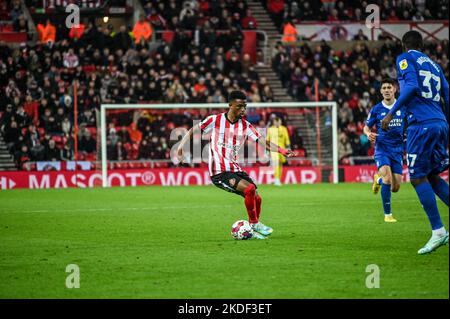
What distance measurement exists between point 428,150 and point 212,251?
291 centimetres

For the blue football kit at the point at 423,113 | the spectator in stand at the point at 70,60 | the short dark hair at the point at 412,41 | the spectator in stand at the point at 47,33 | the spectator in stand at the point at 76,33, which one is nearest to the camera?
the blue football kit at the point at 423,113

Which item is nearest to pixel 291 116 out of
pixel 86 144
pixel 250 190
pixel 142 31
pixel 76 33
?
pixel 86 144

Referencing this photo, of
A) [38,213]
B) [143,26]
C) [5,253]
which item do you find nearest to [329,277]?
[5,253]

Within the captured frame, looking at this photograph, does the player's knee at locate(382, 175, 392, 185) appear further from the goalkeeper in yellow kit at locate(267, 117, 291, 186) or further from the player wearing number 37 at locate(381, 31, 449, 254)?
the goalkeeper in yellow kit at locate(267, 117, 291, 186)

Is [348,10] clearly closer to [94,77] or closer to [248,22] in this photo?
[248,22]

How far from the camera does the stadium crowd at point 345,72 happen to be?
31188 millimetres

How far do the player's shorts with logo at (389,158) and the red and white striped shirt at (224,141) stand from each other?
3337 mm

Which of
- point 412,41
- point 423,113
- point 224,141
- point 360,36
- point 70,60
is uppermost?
point 360,36

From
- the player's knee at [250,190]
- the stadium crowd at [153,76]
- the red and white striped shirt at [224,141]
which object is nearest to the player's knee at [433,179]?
the player's knee at [250,190]

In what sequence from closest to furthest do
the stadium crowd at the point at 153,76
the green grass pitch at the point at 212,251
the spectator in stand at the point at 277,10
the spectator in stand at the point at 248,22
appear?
the green grass pitch at the point at 212,251 < the stadium crowd at the point at 153,76 < the spectator in stand at the point at 248,22 < the spectator in stand at the point at 277,10

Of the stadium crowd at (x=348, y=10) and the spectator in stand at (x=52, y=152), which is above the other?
the stadium crowd at (x=348, y=10)

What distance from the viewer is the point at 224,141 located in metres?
Result: 12.5

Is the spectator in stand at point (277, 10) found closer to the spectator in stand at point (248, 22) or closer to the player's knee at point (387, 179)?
the spectator in stand at point (248, 22)
